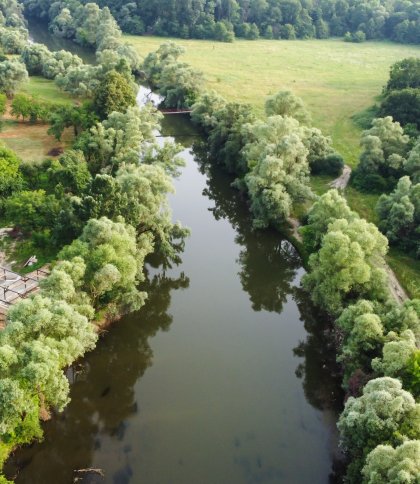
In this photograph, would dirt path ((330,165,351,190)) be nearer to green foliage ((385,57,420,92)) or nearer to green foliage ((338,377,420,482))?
green foliage ((385,57,420,92))

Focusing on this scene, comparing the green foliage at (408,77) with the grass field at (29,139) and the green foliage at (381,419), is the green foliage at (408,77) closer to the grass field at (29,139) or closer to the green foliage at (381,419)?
the grass field at (29,139)

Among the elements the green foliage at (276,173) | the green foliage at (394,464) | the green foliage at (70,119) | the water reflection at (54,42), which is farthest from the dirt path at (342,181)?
the water reflection at (54,42)

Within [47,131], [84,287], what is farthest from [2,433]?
[47,131]

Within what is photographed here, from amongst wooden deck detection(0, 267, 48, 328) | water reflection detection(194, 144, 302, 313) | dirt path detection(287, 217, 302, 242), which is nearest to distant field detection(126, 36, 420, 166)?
dirt path detection(287, 217, 302, 242)

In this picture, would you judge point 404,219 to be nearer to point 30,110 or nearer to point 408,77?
point 408,77

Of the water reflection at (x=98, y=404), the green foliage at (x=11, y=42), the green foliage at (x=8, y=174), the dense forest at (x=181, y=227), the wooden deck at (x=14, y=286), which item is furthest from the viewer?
the green foliage at (x=11, y=42)
